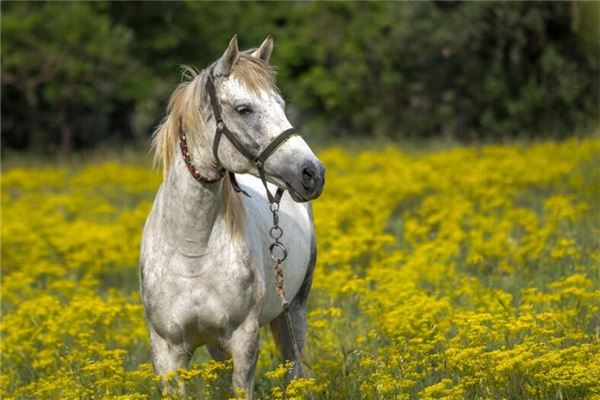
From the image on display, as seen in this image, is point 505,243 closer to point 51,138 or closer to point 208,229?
point 208,229

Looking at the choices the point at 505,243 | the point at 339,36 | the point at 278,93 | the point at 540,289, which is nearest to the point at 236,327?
the point at 278,93

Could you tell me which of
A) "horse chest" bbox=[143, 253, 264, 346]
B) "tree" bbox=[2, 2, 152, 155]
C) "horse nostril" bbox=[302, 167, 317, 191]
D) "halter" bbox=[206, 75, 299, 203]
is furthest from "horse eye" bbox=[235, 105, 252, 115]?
"tree" bbox=[2, 2, 152, 155]

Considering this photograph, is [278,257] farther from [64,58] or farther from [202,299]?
[64,58]

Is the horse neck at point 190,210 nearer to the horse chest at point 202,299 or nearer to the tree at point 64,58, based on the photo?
the horse chest at point 202,299

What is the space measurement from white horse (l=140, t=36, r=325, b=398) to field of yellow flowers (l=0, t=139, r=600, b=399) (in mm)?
205

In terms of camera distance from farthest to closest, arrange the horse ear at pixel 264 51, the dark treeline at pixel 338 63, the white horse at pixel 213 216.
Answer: the dark treeline at pixel 338 63 → the horse ear at pixel 264 51 → the white horse at pixel 213 216

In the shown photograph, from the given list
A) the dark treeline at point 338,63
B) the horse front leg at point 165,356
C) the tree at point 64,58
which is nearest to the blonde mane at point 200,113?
the horse front leg at point 165,356

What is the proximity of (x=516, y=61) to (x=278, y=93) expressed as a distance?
1653cm

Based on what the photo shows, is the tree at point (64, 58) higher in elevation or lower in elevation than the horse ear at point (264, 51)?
higher

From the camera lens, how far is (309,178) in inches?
180

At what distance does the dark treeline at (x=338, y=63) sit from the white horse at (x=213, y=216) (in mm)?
14370

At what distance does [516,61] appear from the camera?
20578 millimetres

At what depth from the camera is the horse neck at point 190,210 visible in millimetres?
4988

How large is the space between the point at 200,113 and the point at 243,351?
122cm
